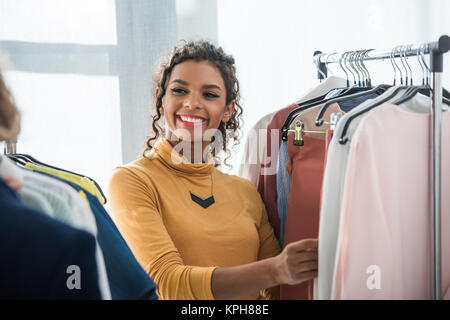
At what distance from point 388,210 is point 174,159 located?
0.56 meters

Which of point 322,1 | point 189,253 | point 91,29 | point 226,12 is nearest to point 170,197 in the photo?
point 189,253

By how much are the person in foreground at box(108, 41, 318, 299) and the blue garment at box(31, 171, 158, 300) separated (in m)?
0.23

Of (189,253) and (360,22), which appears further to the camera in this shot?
(360,22)

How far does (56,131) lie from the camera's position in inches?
60.2

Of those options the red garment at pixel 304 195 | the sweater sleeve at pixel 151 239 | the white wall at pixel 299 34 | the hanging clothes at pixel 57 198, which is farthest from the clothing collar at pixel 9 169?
the white wall at pixel 299 34

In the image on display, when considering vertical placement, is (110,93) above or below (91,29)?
below

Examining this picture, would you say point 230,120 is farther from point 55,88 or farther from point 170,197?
point 55,88

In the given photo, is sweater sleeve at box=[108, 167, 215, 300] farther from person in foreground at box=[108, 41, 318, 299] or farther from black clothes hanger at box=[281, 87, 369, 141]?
black clothes hanger at box=[281, 87, 369, 141]

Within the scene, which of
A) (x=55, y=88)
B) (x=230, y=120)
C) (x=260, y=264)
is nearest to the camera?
(x=260, y=264)

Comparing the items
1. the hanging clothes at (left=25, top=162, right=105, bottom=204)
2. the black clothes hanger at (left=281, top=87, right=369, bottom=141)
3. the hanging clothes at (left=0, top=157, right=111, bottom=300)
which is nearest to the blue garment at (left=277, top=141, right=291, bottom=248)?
the black clothes hanger at (left=281, top=87, right=369, bottom=141)

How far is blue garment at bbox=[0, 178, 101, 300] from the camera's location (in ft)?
2.11

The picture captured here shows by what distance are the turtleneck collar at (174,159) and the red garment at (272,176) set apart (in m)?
0.19

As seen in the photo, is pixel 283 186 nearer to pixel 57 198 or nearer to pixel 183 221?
pixel 183 221

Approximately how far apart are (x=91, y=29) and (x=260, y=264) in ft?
3.40
